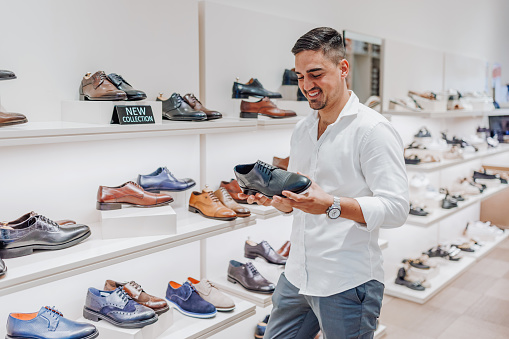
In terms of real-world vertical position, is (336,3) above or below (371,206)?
above

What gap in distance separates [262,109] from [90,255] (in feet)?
4.52

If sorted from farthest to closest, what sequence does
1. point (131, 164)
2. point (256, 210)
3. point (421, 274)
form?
1. point (421, 274)
2. point (256, 210)
3. point (131, 164)

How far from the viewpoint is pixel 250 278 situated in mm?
2873

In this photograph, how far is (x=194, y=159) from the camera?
9.74 feet

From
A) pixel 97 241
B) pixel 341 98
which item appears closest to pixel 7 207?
pixel 97 241

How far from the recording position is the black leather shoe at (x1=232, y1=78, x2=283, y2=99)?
2973mm

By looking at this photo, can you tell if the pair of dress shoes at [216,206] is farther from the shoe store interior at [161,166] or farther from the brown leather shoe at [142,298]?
the brown leather shoe at [142,298]

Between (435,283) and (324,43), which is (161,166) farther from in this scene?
(435,283)

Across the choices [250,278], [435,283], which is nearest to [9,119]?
[250,278]

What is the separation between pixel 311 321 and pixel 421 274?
9.24 ft

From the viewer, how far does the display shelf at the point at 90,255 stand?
178 cm

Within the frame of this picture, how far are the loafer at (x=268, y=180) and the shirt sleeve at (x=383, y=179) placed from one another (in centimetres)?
23

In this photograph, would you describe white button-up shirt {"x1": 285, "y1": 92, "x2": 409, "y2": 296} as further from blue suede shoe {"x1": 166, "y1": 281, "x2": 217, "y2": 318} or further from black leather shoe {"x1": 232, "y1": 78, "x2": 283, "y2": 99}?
black leather shoe {"x1": 232, "y1": 78, "x2": 283, "y2": 99}

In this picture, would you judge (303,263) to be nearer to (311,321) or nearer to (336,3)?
(311,321)
